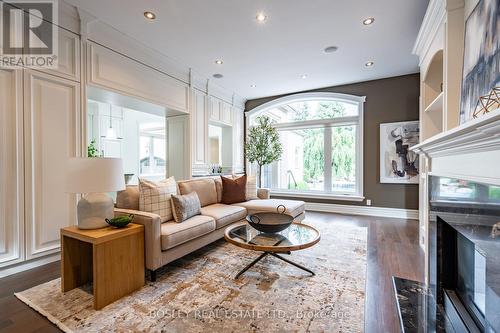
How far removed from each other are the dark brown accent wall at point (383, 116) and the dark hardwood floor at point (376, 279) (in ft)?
3.06

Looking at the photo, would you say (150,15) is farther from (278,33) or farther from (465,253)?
(465,253)

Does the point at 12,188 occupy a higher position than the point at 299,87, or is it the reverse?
the point at 299,87

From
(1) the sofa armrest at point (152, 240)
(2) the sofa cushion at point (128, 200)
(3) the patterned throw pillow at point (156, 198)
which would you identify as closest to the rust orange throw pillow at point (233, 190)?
(3) the patterned throw pillow at point (156, 198)

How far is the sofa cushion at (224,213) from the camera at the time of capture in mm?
2924

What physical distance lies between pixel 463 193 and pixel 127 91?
395 centimetres

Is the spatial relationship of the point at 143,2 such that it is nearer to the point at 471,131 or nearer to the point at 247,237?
the point at 247,237

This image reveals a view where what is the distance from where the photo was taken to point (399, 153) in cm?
474

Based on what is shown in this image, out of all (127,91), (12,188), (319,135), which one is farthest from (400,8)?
(12,188)

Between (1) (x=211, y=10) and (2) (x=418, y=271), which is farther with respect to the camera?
(1) (x=211, y=10)

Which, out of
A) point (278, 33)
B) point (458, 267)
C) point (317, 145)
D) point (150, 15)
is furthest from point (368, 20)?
point (317, 145)

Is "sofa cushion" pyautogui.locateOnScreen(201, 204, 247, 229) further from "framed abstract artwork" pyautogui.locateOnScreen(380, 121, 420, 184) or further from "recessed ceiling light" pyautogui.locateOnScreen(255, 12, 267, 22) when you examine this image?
"framed abstract artwork" pyautogui.locateOnScreen(380, 121, 420, 184)

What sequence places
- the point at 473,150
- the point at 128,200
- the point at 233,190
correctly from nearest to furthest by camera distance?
the point at 473,150 → the point at 128,200 → the point at 233,190

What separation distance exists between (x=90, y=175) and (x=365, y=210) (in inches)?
201

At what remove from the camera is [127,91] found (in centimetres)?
340
